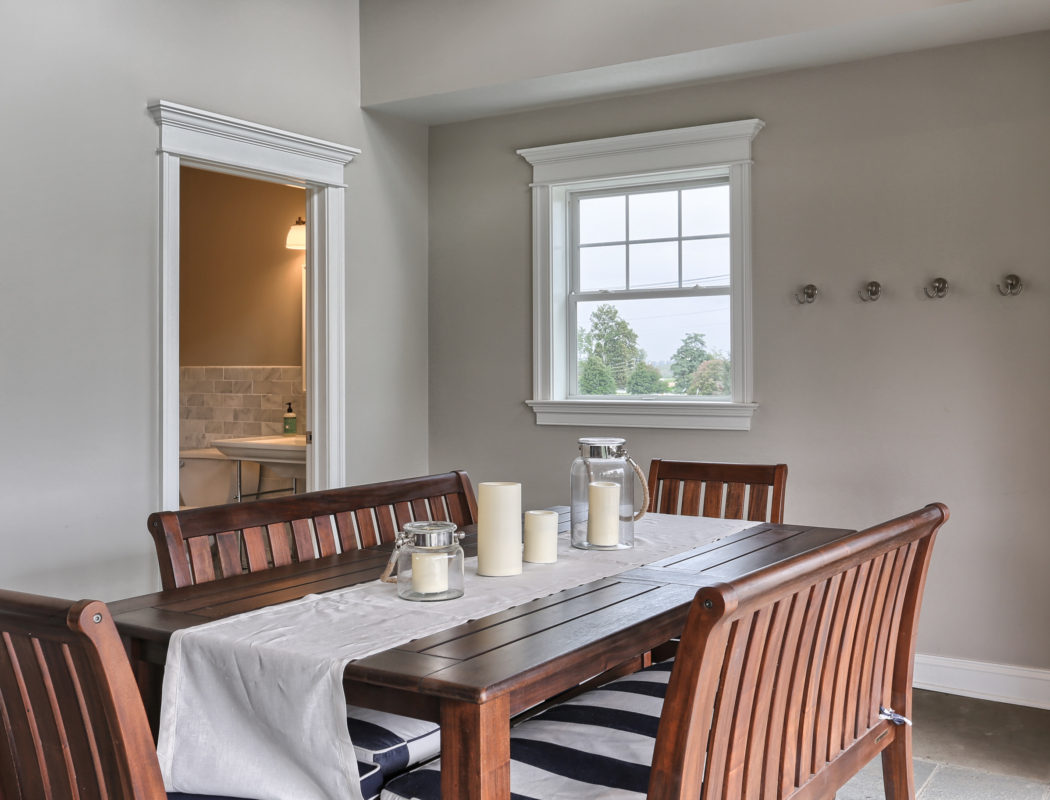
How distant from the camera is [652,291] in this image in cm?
434

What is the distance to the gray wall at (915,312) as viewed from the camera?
3490mm

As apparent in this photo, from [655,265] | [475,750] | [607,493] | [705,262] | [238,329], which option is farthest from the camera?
[238,329]

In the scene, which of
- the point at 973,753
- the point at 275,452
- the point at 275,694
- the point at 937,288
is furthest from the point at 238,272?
the point at 275,694

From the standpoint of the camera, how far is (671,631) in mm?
1711

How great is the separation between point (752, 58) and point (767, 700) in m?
2.95

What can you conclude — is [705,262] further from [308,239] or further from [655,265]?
[308,239]

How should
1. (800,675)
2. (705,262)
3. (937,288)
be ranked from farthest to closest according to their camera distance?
1. (705,262)
2. (937,288)
3. (800,675)

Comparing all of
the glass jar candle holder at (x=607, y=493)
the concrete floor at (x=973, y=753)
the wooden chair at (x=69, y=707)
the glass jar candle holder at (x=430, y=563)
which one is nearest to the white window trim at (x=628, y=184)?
the concrete floor at (x=973, y=753)

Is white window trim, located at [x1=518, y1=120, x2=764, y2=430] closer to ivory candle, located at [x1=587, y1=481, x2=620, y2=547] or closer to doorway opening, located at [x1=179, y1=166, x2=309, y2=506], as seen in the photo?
doorway opening, located at [x1=179, y1=166, x2=309, y2=506]

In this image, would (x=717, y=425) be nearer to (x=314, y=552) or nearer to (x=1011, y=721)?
(x=1011, y=721)

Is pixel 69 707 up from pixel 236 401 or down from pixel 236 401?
down

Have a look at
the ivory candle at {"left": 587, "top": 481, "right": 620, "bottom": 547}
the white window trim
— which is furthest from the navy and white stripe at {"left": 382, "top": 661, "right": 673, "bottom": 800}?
the white window trim

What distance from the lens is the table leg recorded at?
4.23ft

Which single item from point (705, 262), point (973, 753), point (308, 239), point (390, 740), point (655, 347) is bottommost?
point (973, 753)
